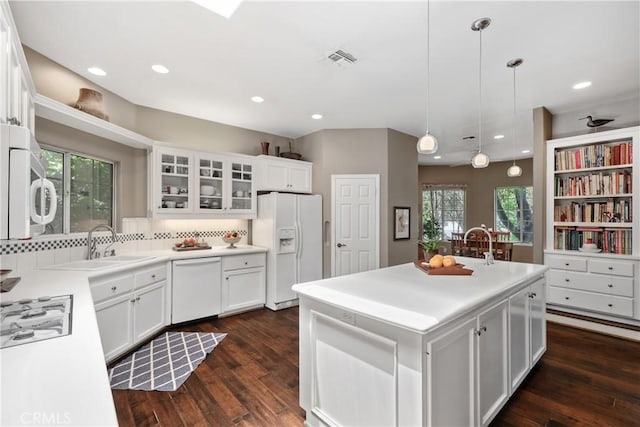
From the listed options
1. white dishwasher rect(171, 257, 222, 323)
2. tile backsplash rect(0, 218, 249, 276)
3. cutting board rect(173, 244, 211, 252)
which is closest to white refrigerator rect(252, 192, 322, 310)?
tile backsplash rect(0, 218, 249, 276)

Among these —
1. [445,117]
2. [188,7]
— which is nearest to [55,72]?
[188,7]

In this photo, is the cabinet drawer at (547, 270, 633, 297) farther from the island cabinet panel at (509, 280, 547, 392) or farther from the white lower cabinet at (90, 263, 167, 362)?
the white lower cabinet at (90, 263, 167, 362)

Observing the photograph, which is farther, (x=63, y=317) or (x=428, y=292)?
(x=428, y=292)

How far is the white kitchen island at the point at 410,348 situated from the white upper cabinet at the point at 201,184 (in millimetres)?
2605

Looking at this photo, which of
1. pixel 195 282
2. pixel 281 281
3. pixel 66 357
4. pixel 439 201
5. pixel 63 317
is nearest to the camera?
pixel 66 357

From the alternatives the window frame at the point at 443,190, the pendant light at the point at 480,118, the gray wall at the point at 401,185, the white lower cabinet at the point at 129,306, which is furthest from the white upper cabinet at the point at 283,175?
the window frame at the point at 443,190

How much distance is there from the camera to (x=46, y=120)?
2.67 metres

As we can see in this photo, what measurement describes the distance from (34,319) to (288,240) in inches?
121

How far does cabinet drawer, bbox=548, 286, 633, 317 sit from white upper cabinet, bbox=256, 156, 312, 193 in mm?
3630

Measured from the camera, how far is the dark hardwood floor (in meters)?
1.94

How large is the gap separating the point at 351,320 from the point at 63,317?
52.6 inches

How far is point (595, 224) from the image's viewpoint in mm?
3531

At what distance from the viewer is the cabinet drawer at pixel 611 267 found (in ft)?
10.6

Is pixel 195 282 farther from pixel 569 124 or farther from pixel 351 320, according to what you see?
pixel 569 124
